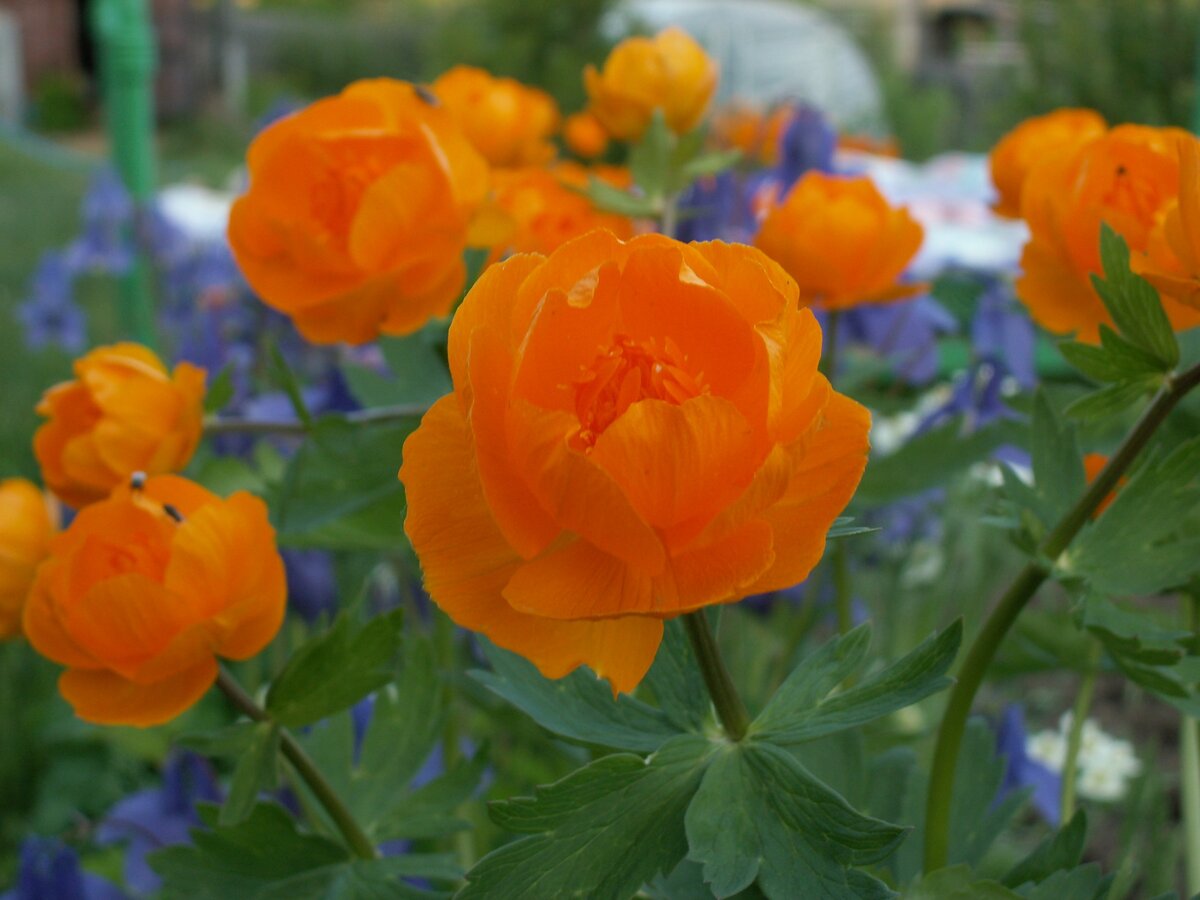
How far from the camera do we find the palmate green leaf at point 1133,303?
0.47 meters

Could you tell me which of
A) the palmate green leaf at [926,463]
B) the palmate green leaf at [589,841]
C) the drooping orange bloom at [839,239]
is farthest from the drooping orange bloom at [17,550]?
the palmate green leaf at [926,463]

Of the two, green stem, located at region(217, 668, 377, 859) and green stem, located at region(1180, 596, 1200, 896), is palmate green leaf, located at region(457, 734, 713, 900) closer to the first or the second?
green stem, located at region(217, 668, 377, 859)

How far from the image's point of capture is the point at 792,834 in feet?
1.37

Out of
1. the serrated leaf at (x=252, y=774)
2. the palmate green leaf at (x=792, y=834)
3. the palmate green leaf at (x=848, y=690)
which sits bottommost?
the serrated leaf at (x=252, y=774)

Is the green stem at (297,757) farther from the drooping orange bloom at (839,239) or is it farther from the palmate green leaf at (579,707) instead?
the drooping orange bloom at (839,239)

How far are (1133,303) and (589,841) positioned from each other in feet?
0.92

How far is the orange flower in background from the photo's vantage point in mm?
953

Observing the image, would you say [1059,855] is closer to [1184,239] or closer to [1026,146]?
[1184,239]

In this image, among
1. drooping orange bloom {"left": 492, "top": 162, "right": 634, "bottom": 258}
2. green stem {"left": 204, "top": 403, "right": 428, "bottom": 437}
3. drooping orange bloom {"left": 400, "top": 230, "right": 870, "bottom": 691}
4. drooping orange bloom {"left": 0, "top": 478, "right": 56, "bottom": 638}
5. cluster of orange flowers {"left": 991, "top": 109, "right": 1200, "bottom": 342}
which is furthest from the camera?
drooping orange bloom {"left": 492, "top": 162, "right": 634, "bottom": 258}

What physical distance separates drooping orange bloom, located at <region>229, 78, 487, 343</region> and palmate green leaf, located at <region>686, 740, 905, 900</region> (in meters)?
0.31

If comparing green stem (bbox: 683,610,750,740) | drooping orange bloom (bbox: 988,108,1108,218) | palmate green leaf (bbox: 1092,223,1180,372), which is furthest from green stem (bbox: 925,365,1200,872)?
drooping orange bloom (bbox: 988,108,1108,218)

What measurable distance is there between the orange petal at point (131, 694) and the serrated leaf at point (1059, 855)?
354mm

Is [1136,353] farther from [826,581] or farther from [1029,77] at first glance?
[1029,77]

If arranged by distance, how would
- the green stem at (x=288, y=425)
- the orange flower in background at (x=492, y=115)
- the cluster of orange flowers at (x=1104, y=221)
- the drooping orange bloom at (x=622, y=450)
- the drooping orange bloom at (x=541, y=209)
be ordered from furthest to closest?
the orange flower in background at (x=492, y=115), the drooping orange bloom at (x=541, y=209), the green stem at (x=288, y=425), the cluster of orange flowers at (x=1104, y=221), the drooping orange bloom at (x=622, y=450)
